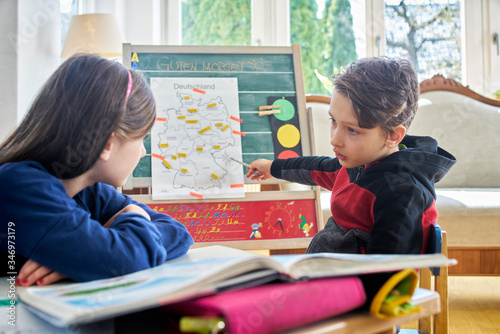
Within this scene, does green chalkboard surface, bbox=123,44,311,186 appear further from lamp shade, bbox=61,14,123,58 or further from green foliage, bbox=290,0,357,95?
green foliage, bbox=290,0,357,95

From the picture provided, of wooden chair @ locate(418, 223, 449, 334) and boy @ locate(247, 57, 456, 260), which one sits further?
wooden chair @ locate(418, 223, 449, 334)

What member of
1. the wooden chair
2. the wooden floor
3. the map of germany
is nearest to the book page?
the wooden chair

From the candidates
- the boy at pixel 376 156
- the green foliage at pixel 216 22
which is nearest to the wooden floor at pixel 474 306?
the boy at pixel 376 156

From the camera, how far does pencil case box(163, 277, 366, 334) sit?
396 millimetres

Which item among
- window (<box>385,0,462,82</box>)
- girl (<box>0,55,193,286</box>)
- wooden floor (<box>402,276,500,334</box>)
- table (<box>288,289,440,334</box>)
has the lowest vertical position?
wooden floor (<box>402,276,500,334</box>)

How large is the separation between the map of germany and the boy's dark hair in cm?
78

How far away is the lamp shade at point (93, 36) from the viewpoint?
2.72 m

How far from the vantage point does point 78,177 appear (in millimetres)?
820

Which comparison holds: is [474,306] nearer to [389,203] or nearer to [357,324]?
[389,203]

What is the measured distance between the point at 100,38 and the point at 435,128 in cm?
212

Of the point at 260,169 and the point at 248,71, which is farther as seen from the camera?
the point at 248,71

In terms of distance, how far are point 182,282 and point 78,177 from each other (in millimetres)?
465

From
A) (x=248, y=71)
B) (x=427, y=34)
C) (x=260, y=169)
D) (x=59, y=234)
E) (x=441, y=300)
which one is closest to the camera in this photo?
(x=59, y=234)

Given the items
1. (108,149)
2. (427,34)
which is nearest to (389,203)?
(108,149)
